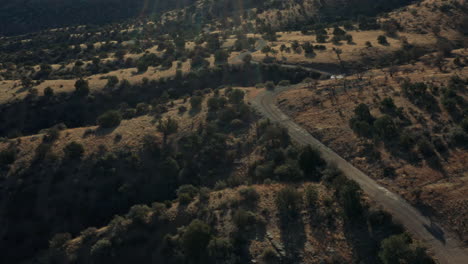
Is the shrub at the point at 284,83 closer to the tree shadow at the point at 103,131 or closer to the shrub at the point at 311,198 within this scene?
the tree shadow at the point at 103,131

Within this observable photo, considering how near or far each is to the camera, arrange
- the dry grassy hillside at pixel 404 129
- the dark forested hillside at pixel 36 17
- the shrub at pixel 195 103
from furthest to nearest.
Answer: the dark forested hillside at pixel 36 17 < the shrub at pixel 195 103 < the dry grassy hillside at pixel 404 129

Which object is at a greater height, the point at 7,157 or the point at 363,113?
the point at 363,113

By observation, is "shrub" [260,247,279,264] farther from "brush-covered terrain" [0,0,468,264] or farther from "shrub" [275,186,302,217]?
"shrub" [275,186,302,217]

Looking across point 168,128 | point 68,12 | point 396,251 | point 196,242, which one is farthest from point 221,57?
point 68,12

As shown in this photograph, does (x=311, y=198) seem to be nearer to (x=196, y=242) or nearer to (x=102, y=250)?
(x=196, y=242)

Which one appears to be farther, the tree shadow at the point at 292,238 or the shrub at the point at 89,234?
the shrub at the point at 89,234

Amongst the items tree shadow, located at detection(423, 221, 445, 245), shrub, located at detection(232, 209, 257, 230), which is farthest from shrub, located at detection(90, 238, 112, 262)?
tree shadow, located at detection(423, 221, 445, 245)

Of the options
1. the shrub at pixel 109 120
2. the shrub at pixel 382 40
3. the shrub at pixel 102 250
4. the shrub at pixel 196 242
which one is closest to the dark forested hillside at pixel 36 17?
the shrub at pixel 109 120
